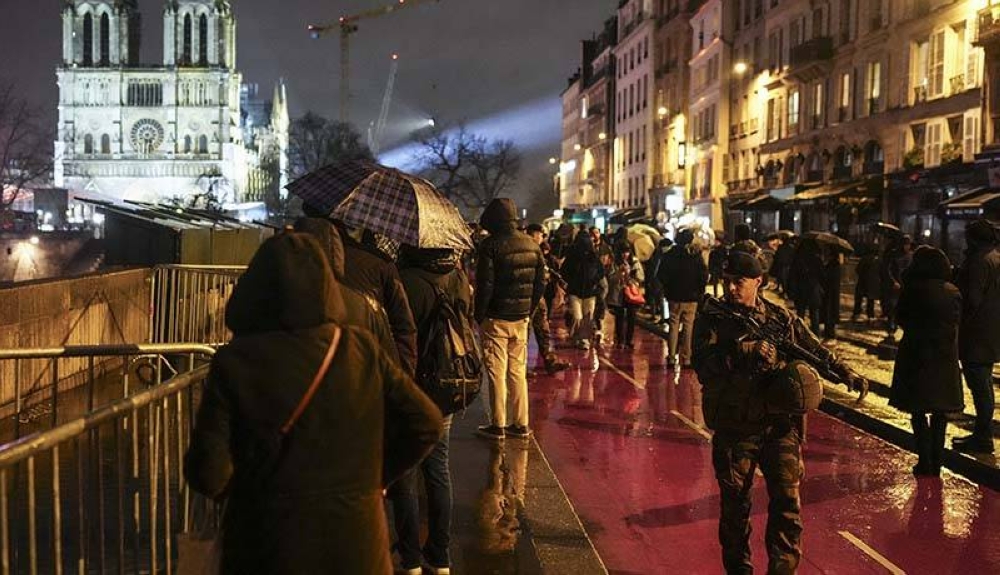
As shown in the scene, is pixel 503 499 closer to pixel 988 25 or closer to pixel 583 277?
pixel 583 277

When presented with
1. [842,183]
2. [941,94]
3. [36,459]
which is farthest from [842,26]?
[36,459]

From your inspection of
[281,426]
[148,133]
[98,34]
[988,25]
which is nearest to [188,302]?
[281,426]

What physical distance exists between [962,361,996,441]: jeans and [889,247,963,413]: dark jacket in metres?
1.10

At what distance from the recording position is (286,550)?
3.30 metres

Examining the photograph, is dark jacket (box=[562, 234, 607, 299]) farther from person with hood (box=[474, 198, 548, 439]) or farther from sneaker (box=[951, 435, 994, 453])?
sneaker (box=[951, 435, 994, 453])

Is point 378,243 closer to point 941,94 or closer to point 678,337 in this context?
point 678,337

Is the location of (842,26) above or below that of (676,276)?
above

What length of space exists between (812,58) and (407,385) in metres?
43.5

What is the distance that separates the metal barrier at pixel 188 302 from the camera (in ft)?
47.0

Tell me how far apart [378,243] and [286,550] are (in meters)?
3.16

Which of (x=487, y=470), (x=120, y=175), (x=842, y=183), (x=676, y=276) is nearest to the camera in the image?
(x=487, y=470)

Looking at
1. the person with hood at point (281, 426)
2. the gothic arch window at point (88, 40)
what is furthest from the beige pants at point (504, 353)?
the gothic arch window at point (88, 40)

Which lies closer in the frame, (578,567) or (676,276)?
(578,567)

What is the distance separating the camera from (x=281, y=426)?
3307 mm
